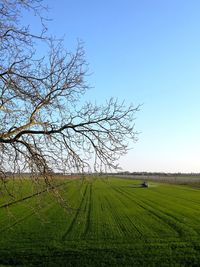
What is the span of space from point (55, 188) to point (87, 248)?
44.4ft

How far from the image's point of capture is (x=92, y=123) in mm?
10977

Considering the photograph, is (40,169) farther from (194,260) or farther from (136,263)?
(194,260)

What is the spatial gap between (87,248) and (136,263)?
3.52 meters

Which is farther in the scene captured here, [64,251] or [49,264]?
[64,251]

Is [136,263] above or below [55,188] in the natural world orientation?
below

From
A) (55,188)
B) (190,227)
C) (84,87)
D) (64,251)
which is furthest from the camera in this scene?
(190,227)

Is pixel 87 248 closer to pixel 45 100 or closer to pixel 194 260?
pixel 194 260

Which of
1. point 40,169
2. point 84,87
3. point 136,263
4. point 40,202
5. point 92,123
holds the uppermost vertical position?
point 84,87

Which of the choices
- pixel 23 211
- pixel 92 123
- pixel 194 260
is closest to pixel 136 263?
pixel 194 260

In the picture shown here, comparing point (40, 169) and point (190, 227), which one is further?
point (190, 227)

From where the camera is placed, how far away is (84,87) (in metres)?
10.8

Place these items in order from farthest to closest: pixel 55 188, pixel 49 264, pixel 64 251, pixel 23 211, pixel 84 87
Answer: pixel 23 211
pixel 64 251
pixel 49 264
pixel 84 87
pixel 55 188

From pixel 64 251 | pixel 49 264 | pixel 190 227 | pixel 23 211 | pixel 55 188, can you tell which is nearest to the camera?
pixel 55 188

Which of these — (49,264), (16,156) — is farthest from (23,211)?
(16,156)
